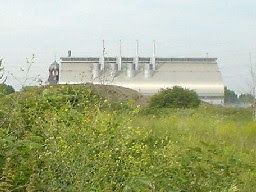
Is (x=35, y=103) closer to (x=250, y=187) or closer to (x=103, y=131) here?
(x=103, y=131)

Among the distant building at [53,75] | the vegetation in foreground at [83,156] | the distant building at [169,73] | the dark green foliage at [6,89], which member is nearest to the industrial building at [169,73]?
the distant building at [169,73]

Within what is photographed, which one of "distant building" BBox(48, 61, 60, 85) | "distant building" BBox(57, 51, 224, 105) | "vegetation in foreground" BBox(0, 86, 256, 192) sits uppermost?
"distant building" BBox(57, 51, 224, 105)

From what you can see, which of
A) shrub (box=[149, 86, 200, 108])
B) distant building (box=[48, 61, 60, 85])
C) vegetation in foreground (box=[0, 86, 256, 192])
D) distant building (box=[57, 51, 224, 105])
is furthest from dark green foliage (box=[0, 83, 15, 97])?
distant building (box=[57, 51, 224, 105])

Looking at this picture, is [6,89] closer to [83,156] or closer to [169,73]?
[83,156]

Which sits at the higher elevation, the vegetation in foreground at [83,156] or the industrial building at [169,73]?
the industrial building at [169,73]

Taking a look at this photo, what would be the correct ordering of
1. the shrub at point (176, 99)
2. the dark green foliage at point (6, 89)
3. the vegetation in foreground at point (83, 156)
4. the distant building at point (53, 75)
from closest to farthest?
1. the vegetation in foreground at point (83, 156)
2. the dark green foliage at point (6, 89)
3. the distant building at point (53, 75)
4. the shrub at point (176, 99)

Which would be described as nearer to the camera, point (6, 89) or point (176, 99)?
point (6, 89)

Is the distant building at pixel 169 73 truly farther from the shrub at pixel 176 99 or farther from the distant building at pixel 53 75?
the distant building at pixel 53 75

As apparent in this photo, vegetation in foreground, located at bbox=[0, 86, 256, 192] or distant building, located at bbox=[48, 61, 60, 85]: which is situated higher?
distant building, located at bbox=[48, 61, 60, 85]

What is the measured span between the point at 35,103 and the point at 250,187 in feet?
7.73

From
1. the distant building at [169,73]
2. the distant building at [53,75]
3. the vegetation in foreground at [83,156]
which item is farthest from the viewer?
the distant building at [169,73]

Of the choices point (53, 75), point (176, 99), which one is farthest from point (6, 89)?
point (176, 99)

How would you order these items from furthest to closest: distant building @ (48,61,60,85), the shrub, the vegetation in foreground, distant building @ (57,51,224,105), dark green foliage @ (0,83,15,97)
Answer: distant building @ (57,51,224,105)
the shrub
distant building @ (48,61,60,85)
dark green foliage @ (0,83,15,97)
the vegetation in foreground

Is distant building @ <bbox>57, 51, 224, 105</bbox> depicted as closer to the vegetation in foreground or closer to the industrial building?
the industrial building
